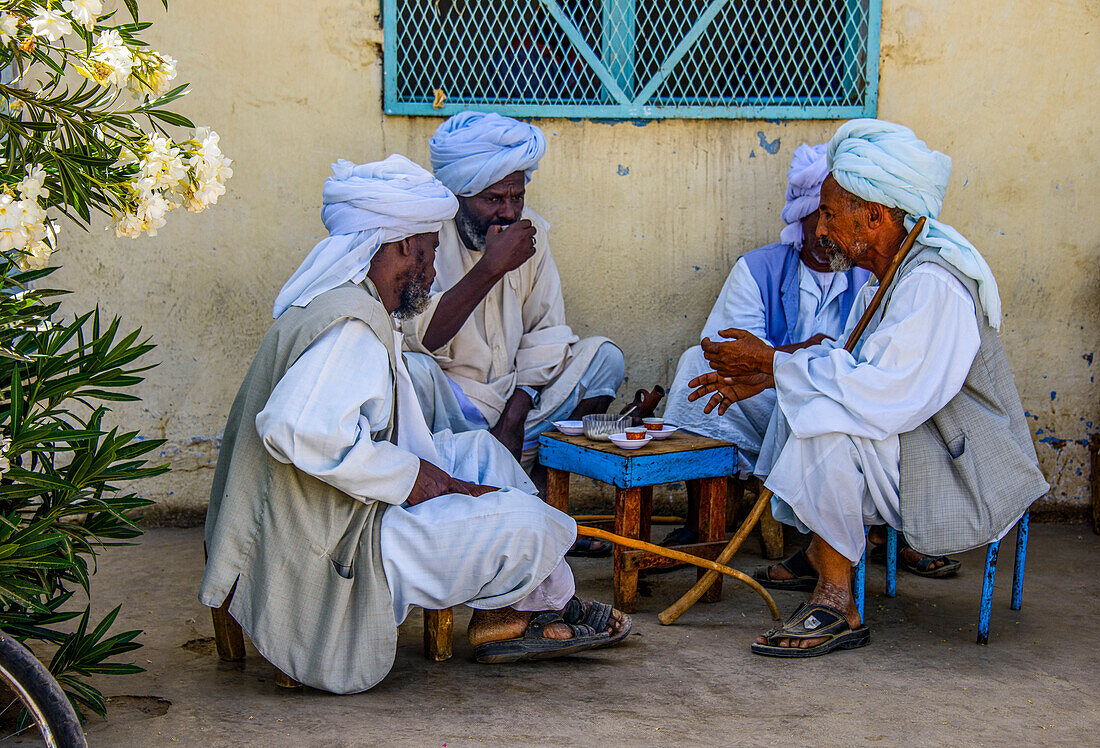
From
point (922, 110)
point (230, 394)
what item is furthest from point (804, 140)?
point (230, 394)

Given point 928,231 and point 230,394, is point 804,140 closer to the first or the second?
point 928,231

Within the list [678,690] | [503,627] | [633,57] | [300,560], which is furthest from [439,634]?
[633,57]

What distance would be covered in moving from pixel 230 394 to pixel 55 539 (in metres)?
2.66

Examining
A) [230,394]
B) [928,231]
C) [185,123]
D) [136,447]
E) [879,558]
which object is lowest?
[879,558]

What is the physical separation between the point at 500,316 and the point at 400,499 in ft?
6.49

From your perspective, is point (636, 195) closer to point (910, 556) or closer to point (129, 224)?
point (910, 556)

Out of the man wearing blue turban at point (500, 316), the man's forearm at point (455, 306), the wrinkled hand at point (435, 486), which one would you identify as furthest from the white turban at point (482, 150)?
the wrinkled hand at point (435, 486)

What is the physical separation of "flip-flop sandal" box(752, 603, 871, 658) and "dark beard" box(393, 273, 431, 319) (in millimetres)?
1616

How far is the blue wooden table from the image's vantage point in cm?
384

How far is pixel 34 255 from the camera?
2.37 m

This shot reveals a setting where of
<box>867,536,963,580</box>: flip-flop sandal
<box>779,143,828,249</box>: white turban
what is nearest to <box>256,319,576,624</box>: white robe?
<box>867,536,963,580</box>: flip-flop sandal

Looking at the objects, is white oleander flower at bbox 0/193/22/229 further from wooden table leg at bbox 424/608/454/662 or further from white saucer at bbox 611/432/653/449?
white saucer at bbox 611/432/653/449

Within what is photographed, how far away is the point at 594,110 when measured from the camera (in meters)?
5.17

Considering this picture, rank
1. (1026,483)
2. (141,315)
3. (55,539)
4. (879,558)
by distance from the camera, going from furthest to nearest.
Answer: (141,315), (879,558), (1026,483), (55,539)
